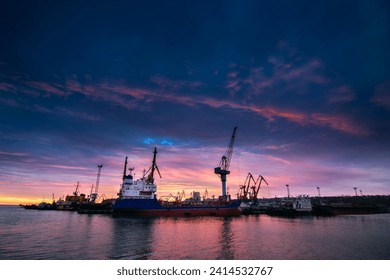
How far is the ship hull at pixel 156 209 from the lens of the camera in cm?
6475

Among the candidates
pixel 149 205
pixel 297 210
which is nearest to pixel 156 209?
pixel 149 205

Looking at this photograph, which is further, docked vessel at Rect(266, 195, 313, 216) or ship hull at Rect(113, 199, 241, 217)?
docked vessel at Rect(266, 195, 313, 216)

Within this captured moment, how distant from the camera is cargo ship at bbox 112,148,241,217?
64.9 metres

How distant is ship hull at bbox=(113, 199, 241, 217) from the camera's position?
64.8 m

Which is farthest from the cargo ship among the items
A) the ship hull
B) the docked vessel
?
Result: the docked vessel

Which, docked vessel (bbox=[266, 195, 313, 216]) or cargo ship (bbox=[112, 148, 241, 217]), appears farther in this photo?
docked vessel (bbox=[266, 195, 313, 216])

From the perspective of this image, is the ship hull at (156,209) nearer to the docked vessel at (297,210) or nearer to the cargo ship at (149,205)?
the cargo ship at (149,205)

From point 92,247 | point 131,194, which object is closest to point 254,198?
point 131,194

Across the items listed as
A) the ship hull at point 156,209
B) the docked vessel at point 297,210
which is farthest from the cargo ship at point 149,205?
the docked vessel at point 297,210

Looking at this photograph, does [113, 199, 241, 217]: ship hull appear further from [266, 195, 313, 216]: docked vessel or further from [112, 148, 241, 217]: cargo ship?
[266, 195, 313, 216]: docked vessel

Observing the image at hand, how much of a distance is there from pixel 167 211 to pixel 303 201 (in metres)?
66.9

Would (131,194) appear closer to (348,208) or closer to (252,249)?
(252,249)

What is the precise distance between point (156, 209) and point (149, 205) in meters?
2.48
